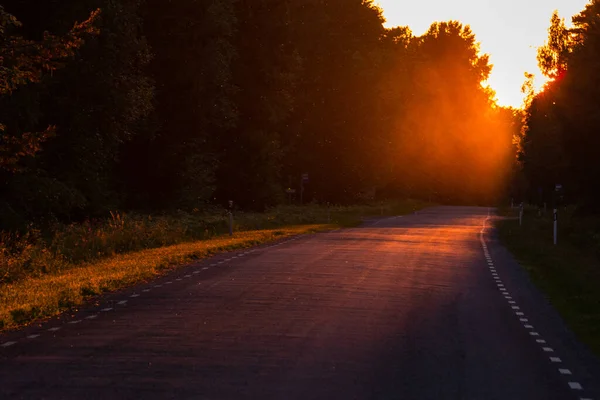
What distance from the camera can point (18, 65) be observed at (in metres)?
20.2

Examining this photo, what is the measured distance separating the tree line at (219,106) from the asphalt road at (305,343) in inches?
257

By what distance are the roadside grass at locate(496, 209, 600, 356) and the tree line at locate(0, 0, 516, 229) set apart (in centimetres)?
1138

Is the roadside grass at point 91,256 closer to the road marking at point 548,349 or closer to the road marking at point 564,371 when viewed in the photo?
the road marking at point 548,349

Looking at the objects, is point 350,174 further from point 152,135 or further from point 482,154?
point 482,154

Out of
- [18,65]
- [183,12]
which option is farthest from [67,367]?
[183,12]

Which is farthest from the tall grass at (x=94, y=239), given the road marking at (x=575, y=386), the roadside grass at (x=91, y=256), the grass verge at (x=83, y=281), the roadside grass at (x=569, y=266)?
the road marking at (x=575, y=386)

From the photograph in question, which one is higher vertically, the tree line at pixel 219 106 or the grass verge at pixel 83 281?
the tree line at pixel 219 106

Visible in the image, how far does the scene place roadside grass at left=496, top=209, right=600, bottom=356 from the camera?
Result: 56.3ft

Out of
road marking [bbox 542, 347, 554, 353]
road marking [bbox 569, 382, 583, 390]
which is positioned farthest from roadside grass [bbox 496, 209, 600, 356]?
road marking [bbox 569, 382, 583, 390]

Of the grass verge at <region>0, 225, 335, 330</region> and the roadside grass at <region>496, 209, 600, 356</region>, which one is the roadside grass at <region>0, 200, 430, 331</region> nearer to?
the grass verge at <region>0, 225, 335, 330</region>

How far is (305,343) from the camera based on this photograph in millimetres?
13000

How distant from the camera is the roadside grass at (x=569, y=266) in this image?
56.3 feet

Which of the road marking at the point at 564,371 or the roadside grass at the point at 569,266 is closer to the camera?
the road marking at the point at 564,371

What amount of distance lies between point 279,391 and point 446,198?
136659 mm
